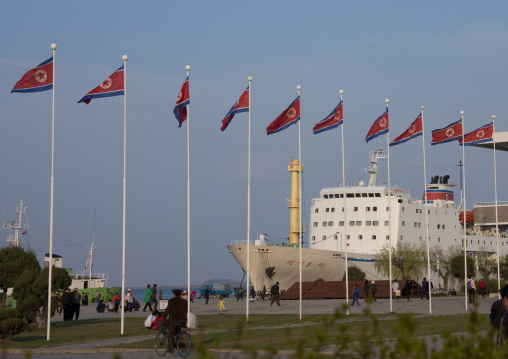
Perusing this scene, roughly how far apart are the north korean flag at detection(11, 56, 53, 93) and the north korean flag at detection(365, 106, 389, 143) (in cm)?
1276

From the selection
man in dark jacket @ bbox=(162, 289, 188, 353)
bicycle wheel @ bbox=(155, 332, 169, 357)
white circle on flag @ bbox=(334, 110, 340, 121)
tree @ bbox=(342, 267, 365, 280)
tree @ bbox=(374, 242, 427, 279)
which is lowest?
bicycle wheel @ bbox=(155, 332, 169, 357)

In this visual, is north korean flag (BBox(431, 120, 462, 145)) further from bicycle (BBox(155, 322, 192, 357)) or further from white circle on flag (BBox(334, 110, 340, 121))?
bicycle (BBox(155, 322, 192, 357))

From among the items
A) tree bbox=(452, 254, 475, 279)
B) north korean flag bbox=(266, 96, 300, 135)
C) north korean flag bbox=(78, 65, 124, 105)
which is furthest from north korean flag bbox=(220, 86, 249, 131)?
tree bbox=(452, 254, 475, 279)

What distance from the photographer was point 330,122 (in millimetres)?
28344

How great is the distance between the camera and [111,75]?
905 inches

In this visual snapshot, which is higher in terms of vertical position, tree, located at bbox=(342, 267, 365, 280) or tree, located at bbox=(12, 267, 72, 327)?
tree, located at bbox=(342, 267, 365, 280)

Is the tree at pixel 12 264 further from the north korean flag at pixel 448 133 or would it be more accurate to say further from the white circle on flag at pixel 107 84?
the north korean flag at pixel 448 133

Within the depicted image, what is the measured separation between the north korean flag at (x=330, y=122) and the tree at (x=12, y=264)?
10.9 metres

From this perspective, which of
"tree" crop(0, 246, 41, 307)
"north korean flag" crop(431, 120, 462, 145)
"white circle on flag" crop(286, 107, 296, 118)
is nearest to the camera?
"tree" crop(0, 246, 41, 307)

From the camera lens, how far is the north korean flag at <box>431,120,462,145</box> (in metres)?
30.3

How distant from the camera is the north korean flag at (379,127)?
29.6 m

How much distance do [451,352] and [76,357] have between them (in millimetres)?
11398

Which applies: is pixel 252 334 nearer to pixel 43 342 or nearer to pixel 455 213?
pixel 43 342

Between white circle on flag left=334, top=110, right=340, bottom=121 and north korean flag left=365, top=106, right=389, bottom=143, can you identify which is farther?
north korean flag left=365, top=106, right=389, bottom=143
